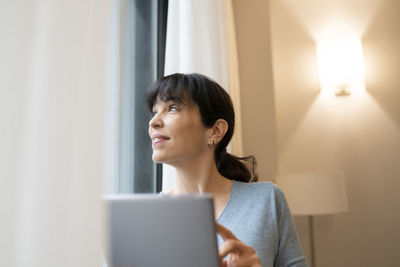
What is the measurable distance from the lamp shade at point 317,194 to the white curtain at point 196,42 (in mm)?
698

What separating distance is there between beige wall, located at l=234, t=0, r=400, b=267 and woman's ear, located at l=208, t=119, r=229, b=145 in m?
1.23

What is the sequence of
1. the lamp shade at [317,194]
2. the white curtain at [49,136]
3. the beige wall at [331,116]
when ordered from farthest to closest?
the beige wall at [331,116] < the lamp shade at [317,194] < the white curtain at [49,136]

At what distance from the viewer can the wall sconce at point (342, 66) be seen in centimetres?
258

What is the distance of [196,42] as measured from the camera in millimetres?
1722

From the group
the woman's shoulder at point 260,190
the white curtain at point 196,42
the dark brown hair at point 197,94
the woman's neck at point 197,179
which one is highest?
the white curtain at point 196,42

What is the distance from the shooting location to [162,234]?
69cm

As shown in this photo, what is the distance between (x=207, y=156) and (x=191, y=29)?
2.13 feet

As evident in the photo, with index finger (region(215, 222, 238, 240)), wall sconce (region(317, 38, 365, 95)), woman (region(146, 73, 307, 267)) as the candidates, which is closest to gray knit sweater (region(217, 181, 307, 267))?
woman (region(146, 73, 307, 267))

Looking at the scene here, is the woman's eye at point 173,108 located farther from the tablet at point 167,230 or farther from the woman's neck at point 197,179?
the tablet at point 167,230

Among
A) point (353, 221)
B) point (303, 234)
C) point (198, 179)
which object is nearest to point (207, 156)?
point (198, 179)

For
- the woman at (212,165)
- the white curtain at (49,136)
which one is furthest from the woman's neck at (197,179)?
the white curtain at (49,136)

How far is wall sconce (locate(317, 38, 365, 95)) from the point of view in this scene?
2578 millimetres

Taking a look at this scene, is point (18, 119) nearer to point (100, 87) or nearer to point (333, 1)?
point (100, 87)

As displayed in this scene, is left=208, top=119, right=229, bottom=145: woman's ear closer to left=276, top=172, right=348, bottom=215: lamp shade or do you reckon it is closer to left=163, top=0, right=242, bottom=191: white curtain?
left=163, top=0, right=242, bottom=191: white curtain
